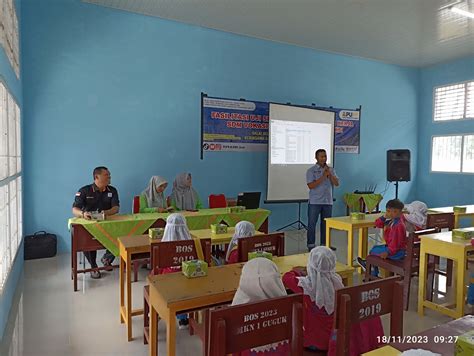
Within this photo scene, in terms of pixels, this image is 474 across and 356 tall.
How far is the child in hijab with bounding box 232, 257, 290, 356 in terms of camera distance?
64.1 inches

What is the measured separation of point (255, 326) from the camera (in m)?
1.38

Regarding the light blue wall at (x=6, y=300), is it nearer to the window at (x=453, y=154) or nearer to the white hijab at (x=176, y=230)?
the white hijab at (x=176, y=230)

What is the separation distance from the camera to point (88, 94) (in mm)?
5082

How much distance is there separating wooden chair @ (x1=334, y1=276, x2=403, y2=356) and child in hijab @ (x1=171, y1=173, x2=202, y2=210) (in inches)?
142

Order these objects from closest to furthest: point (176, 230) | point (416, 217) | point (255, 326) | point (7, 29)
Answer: point (255, 326), point (176, 230), point (7, 29), point (416, 217)

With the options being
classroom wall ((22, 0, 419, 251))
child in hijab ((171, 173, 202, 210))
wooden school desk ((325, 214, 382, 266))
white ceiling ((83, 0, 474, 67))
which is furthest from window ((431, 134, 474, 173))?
child in hijab ((171, 173, 202, 210))

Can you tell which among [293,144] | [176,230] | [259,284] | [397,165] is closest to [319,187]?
[293,144]

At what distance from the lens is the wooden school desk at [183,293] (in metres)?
1.83

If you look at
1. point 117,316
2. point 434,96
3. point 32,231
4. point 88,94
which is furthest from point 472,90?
point 32,231

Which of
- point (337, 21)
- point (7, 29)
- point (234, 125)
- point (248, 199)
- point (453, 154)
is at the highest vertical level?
point (337, 21)

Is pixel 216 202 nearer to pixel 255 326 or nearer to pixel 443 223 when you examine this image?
pixel 443 223

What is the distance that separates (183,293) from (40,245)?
3.66m

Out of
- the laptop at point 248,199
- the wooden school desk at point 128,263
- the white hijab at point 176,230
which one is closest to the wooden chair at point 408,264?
the wooden school desk at point 128,263

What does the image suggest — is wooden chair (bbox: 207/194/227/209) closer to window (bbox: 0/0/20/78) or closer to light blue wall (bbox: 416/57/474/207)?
window (bbox: 0/0/20/78)
